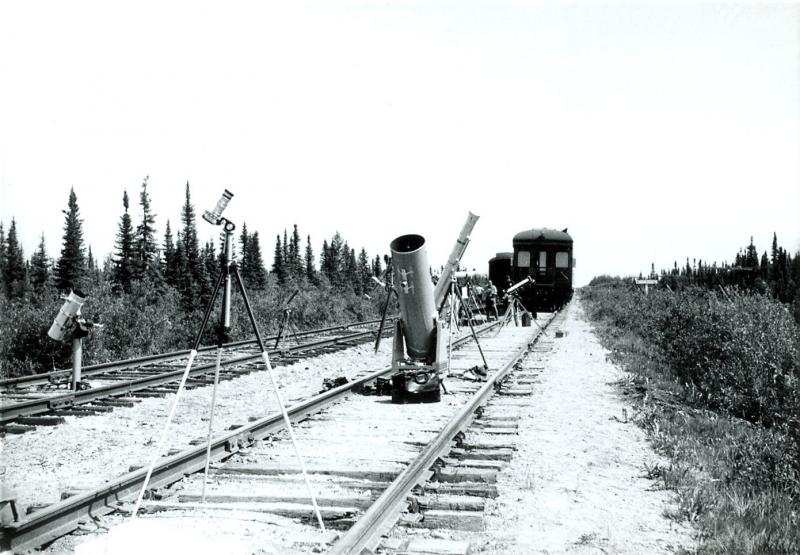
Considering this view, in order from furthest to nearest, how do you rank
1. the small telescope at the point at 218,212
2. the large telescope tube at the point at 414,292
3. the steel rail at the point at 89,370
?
the steel rail at the point at 89,370
the large telescope tube at the point at 414,292
the small telescope at the point at 218,212

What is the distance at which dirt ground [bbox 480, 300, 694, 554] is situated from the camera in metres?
4.49

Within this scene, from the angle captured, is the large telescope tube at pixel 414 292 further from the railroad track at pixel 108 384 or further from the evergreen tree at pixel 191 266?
the evergreen tree at pixel 191 266

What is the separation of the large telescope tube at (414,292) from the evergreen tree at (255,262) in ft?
228

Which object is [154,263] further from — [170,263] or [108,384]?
[108,384]

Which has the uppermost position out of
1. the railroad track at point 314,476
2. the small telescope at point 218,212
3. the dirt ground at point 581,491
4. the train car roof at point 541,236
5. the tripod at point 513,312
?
the train car roof at point 541,236

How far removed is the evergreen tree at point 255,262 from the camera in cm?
7950

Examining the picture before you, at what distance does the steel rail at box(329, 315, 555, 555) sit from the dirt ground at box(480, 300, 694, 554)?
0.63 m

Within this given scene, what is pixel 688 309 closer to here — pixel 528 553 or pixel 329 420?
pixel 329 420

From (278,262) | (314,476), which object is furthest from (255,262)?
(314,476)

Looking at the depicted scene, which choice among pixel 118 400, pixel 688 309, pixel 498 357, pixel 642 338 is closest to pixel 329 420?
pixel 118 400

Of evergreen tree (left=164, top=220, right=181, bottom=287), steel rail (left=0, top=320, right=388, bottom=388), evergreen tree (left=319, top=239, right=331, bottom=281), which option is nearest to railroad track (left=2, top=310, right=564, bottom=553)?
steel rail (left=0, top=320, right=388, bottom=388)

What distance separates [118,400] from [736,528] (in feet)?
24.4

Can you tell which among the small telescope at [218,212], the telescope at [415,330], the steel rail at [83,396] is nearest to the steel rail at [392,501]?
the telescope at [415,330]

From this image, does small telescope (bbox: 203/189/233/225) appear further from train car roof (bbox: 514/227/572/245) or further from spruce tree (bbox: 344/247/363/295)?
spruce tree (bbox: 344/247/363/295)
